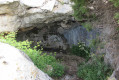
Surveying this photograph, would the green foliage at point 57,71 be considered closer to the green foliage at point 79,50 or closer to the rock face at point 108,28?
the rock face at point 108,28

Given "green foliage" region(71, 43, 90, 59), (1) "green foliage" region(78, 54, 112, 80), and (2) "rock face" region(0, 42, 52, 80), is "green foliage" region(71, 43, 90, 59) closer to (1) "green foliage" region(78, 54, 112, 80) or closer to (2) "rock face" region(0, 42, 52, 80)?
(1) "green foliage" region(78, 54, 112, 80)

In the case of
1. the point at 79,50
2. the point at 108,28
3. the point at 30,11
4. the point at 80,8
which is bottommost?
the point at 79,50

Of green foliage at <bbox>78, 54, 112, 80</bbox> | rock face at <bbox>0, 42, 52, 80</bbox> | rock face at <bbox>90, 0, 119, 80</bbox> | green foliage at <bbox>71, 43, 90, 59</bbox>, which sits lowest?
green foliage at <bbox>71, 43, 90, 59</bbox>

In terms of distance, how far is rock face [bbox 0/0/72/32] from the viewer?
7.86m

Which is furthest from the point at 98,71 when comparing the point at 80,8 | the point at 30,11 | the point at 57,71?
the point at 30,11

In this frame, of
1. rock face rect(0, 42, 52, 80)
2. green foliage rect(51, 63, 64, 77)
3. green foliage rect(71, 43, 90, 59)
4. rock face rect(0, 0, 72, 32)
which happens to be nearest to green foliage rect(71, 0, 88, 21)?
rock face rect(0, 42, 52, 80)

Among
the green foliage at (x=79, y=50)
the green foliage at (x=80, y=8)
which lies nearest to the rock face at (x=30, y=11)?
the green foliage at (x=79, y=50)

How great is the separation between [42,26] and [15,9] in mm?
2713

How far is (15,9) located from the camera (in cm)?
802

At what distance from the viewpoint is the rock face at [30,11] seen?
7.86m

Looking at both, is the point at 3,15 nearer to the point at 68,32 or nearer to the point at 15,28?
the point at 15,28

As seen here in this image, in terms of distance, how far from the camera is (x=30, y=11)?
817 cm

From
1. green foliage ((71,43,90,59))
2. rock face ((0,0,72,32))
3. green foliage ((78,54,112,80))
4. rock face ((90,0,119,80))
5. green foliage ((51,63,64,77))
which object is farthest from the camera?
green foliage ((71,43,90,59))

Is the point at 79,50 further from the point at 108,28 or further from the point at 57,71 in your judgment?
the point at 108,28
